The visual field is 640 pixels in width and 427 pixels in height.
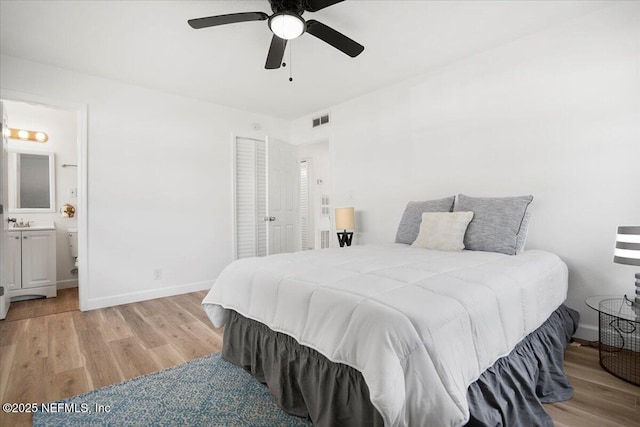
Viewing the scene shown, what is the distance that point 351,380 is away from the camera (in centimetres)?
124

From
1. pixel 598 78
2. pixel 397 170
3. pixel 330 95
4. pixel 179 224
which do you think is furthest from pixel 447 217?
pixel 179 224

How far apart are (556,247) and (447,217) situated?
0.91m

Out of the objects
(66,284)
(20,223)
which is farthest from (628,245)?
(20,223)

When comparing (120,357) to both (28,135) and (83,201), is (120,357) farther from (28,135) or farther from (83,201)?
(28,135)

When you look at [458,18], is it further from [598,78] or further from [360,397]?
[360,397]

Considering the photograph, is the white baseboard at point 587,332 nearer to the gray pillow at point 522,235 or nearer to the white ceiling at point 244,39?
the gray pillow at point 522,235

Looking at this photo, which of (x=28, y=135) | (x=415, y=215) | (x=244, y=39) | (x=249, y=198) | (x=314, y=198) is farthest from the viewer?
(x=314, y=198)

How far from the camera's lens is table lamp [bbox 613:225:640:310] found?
1835 millimetres

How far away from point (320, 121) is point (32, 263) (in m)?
4.14

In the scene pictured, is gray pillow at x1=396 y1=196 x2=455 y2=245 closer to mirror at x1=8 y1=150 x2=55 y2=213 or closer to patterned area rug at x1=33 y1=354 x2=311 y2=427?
patterned area rug at x1=33 y1=354 x2=311 y2=427

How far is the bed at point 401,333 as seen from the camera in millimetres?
1053

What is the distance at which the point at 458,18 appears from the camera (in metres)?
2.43

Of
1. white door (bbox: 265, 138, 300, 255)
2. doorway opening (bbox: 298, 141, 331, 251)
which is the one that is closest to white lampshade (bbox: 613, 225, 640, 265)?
white door (bbox: 265, 138, 300, 255)

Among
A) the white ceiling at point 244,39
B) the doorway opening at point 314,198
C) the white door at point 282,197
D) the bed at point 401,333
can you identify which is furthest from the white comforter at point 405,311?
the doorway opening at point 314,198
